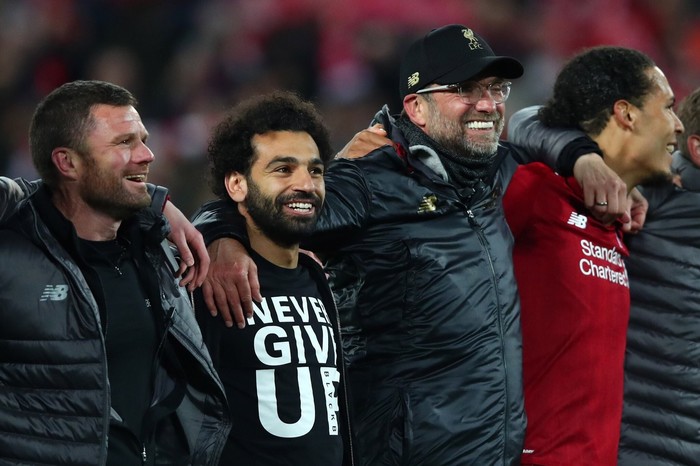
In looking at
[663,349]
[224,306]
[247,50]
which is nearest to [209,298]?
[224,306]

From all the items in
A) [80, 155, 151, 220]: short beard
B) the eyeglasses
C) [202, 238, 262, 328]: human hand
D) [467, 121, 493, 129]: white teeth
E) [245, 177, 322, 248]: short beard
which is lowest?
[202, 238, 262, 328]: human hand

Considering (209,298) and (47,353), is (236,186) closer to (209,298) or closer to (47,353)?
(209,298)

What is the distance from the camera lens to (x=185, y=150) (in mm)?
7422

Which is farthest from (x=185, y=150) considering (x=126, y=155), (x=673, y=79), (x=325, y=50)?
(x=126, y=155)

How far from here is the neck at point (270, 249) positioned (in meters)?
3.25

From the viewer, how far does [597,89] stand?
3900 millimetres

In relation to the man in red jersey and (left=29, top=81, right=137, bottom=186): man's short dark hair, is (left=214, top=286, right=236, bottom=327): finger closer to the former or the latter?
(left=29, top=81, right=137, bottom=186): man's short dark hair

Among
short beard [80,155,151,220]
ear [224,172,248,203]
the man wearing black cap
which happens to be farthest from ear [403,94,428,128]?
short beard [80,155,151,220]

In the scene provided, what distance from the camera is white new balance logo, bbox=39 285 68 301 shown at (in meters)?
2.70

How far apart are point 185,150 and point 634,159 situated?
4065mm

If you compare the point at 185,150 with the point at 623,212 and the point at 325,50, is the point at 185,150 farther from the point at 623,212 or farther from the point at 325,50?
the point at 623,212

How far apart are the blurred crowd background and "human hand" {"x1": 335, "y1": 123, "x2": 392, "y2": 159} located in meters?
3.60

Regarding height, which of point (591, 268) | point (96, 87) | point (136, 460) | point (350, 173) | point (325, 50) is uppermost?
point (325, 50)

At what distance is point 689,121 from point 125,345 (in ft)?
7.24
